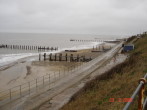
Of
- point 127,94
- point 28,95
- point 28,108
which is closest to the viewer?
point 127,94

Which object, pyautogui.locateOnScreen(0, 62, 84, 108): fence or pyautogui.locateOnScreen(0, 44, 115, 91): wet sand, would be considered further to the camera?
pyautogui.locateOnScreen(0, 44, 115, 91): wet sand

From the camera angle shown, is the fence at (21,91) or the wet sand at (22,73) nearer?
the fence at (21,91)

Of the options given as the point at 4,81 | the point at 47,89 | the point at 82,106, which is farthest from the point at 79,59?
the point at 82,106

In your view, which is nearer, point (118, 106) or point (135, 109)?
point (135, 109)

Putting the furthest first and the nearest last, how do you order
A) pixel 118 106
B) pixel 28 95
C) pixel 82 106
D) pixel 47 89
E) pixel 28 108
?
1. pixel 47 89
2. pixel 28 95
3. pixel 28 108
4. pixel 82 106
5. pixel 118 106

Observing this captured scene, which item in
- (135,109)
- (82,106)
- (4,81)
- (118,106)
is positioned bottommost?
(4,81)

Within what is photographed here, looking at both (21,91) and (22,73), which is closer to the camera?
(21,91)

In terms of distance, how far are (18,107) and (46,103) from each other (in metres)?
1.85

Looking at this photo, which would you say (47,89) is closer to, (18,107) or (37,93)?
(37,93)

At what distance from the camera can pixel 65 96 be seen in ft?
45.3

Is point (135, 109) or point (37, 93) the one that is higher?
point (135, 109)

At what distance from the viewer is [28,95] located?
50.0ft

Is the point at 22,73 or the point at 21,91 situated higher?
the point at 21,91

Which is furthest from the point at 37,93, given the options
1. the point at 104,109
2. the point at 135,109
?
the point at 135,109
